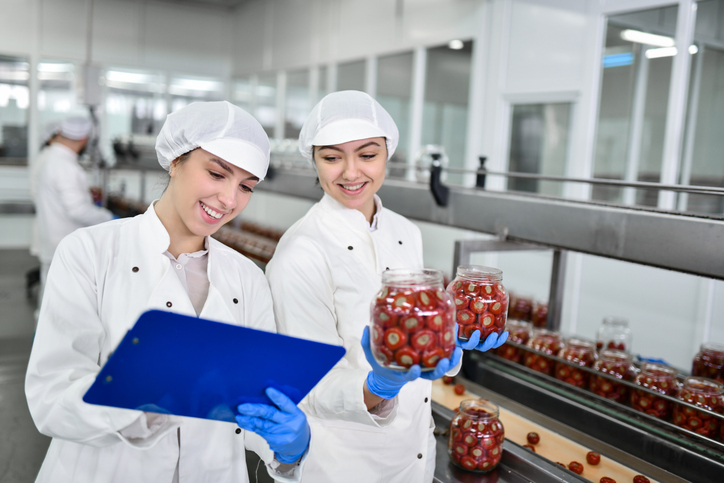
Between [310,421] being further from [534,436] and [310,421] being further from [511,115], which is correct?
[511,115]

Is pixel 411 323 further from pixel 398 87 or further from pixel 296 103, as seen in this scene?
pixel 296 103

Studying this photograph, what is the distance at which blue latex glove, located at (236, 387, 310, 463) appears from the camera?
1044 millimetres

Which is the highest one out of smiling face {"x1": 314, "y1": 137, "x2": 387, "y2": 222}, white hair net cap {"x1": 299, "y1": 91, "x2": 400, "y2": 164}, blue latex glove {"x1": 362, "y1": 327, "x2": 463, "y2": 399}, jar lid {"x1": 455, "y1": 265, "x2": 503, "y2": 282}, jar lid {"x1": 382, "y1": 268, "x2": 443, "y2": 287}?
white hair net cap {"x1": 299, "y1": 91, "x2": 400, "y2": 164}

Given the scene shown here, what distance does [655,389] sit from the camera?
1.88 meters

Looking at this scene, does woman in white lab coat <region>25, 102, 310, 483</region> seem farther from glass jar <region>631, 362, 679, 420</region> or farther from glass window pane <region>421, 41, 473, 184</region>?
glass window pane <region>421, 41, 473, 184</region>

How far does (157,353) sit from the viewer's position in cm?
88

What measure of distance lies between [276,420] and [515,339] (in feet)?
5.11

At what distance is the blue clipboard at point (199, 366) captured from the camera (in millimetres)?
860

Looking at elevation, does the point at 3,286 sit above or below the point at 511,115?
below

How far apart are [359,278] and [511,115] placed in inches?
183

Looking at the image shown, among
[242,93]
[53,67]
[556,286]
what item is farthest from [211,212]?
[242,93]

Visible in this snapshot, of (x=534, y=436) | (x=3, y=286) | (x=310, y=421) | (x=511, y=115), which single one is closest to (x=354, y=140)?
(x=310, y=421)

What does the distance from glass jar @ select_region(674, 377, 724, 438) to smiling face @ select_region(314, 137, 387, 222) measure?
46.7 inches

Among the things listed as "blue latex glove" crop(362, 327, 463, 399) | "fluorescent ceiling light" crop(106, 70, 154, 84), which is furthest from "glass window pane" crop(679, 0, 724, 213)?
"fluorescent ceiling light" crop(106, 70, 154, 84)
